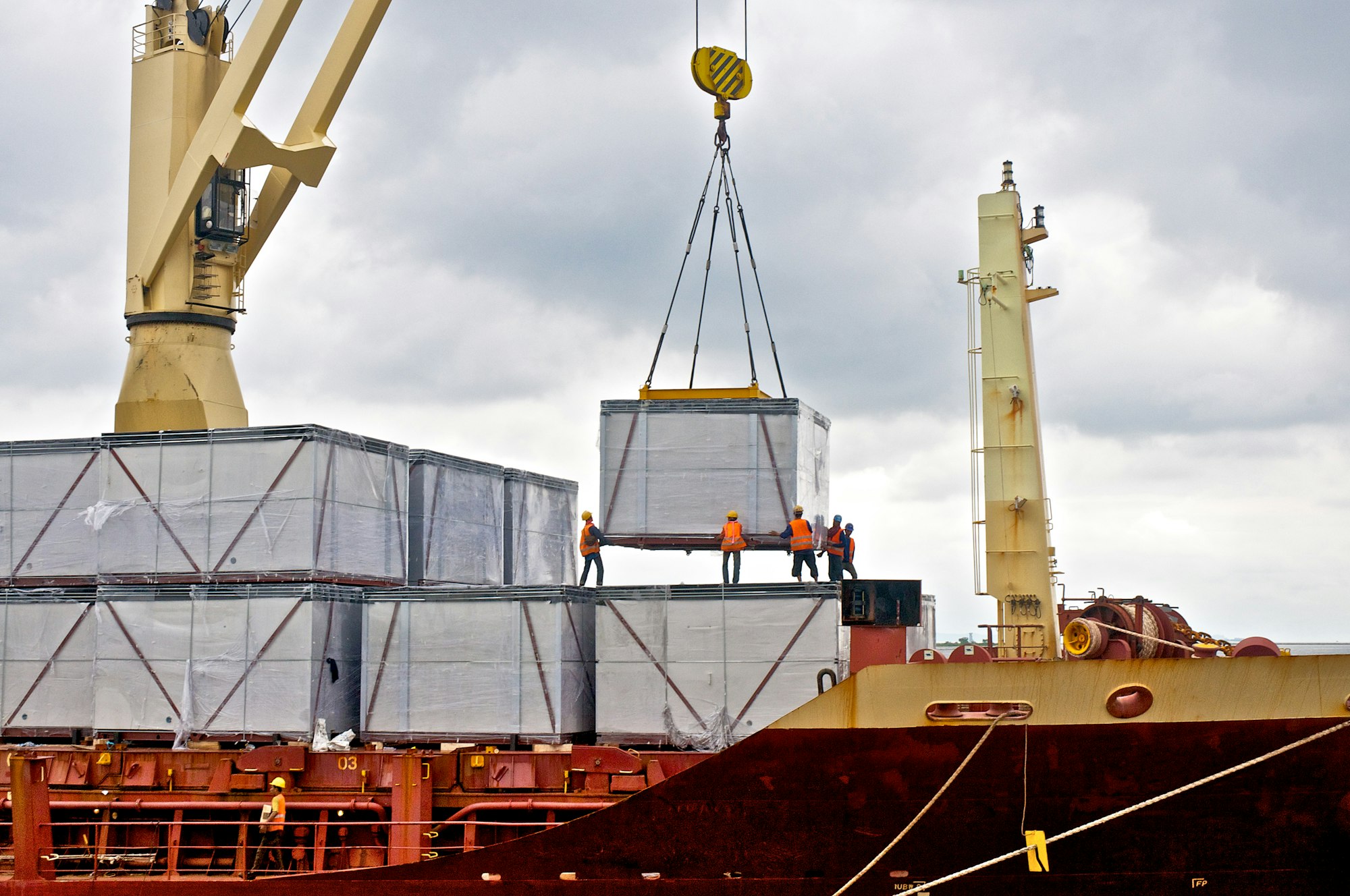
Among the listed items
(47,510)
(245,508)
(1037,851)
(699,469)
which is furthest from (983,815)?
(47,510)

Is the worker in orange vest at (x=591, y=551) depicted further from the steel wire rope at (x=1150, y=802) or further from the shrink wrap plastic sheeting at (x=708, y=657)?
the steel wire rope at (x=1150, y=802)

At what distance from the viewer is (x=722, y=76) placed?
23172mm

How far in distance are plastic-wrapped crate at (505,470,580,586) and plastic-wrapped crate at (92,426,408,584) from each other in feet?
11.3

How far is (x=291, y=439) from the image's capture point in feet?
65.2

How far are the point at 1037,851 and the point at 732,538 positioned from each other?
6620 mm

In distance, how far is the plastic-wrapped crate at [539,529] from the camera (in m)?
24.3

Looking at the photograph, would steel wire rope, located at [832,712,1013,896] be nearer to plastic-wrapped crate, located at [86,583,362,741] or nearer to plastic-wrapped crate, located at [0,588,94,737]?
plastic-wrapped crate, located at [86,583,362,741]

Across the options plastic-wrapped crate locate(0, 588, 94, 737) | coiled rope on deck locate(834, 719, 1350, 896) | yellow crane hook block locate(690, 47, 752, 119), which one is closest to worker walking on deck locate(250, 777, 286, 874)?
plastic-wrapped crate locate(0, 588, 94, 737)

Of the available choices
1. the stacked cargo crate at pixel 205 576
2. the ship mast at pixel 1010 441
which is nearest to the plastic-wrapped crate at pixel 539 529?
the stacked cargo crate at pixel 205 576

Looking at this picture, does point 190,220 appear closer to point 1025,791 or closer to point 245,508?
point 245,508

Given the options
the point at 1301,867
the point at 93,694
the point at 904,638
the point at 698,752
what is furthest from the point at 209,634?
the point at 1301,867

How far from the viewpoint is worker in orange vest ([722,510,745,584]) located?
1972 centimetres

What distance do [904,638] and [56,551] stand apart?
12961 millimetres

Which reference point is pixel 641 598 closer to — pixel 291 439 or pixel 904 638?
pixel 904 638
